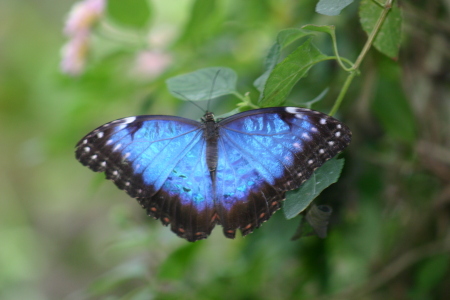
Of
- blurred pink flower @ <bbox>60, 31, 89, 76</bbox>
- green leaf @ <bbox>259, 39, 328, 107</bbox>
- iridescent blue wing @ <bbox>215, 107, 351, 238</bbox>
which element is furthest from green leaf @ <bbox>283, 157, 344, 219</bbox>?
blurred pink flower @ <bbox>60, 31, 89, 76</bbox>

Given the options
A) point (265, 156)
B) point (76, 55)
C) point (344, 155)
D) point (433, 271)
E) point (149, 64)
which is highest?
point (76, 55)

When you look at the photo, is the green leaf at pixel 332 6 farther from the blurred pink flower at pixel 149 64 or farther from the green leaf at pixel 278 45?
the blurred pink flower at pixel 149 64

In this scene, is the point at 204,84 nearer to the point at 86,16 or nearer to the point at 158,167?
the point at 158,167

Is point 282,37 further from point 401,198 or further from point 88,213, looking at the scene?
point 88,213

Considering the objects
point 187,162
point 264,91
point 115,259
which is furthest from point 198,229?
point 115,259

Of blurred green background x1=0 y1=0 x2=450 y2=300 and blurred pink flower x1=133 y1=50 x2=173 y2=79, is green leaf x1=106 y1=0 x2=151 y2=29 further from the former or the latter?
blurred pink flower x1=133 y1=50 x2=173 y2=79

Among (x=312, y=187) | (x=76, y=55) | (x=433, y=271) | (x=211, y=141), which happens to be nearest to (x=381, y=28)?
(x=312, y=187)
